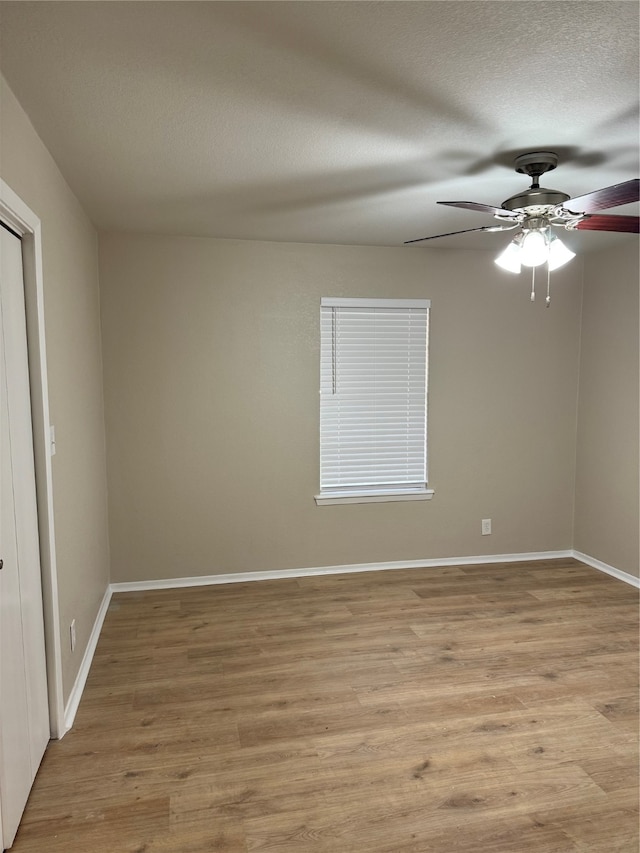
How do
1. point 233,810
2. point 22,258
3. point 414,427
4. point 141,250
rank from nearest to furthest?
point 233,810, point 22,258, point 141,250, point 414,427

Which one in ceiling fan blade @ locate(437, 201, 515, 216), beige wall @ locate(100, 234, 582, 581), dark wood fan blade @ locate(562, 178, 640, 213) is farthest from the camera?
beige wall @ locate(100, 234, 582, 581)

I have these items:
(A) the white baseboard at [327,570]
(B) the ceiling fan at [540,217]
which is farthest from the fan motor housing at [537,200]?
(A) the white baseboard at [327,570]

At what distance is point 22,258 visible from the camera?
2.18m

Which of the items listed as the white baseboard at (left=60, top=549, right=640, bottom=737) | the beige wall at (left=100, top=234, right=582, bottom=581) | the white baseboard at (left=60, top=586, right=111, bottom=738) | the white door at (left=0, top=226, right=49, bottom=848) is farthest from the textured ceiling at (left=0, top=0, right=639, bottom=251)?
the white baseboard at (left=60, top=549, right=640, bottom=737)

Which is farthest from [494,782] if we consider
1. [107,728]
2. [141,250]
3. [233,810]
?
[141,250]

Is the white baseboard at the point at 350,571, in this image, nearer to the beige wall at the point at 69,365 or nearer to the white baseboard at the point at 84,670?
the white baseboard at the point at 84,670

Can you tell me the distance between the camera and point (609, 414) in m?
4.45

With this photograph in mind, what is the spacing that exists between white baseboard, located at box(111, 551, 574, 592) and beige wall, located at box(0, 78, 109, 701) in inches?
16.9

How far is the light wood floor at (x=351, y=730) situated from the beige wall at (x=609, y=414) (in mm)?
719

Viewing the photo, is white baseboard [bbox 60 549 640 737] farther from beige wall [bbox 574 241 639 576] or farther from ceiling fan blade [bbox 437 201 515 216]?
ceiling fan blade [bbox 437 201 515 216]

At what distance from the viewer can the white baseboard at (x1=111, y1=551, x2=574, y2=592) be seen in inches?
164

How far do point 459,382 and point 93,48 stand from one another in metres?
3.45

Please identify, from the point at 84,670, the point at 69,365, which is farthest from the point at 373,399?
the point at 84,670

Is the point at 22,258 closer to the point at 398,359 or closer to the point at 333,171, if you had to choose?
the point at 333,171
